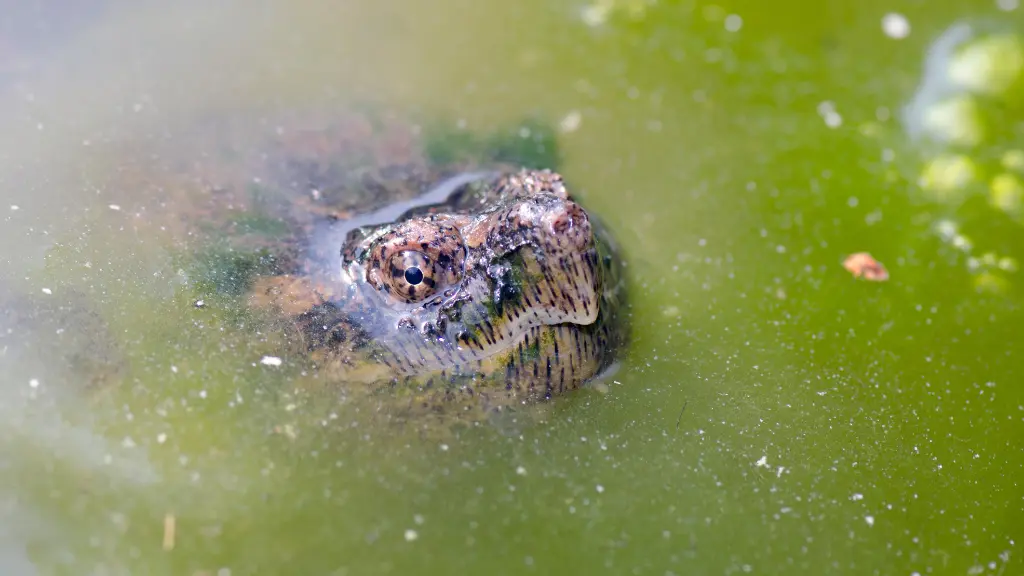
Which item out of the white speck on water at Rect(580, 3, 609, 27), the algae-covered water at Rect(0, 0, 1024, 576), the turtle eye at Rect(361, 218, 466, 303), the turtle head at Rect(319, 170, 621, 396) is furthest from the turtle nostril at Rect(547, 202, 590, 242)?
the white speck on water at Rect(580, 3, 609, 27)

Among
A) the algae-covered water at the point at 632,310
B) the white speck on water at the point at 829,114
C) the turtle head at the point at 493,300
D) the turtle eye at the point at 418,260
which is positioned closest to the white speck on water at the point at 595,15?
the algae-covered water at the point at 632,310

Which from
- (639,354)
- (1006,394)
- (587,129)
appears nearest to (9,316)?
(639,354)

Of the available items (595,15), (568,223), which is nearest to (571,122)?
(595,15)

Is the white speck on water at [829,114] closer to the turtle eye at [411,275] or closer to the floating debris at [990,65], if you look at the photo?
the floating debris at [990,65]

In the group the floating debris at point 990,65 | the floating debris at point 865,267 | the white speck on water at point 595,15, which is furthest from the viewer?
the white speck on water at point 595,15

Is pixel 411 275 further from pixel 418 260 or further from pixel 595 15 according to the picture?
pixel 595 15
